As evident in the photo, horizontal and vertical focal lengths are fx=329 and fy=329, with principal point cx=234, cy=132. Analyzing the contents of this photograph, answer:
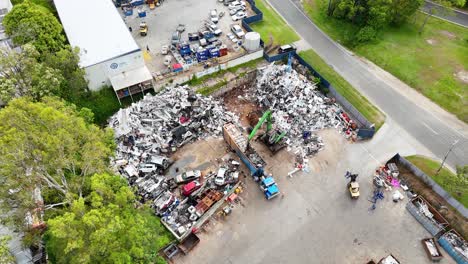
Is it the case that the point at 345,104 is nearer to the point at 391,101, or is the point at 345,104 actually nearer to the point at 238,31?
Answer: the point at 391,101

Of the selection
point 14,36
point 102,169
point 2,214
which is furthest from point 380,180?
point 14,36

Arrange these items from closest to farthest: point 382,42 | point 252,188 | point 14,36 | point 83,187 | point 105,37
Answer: point 83,187, point 252,188, point 14,36, point 105,37, point 382,42

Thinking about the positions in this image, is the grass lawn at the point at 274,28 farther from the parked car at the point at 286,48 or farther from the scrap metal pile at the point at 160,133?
the scrap metal pile at the point at 160,133

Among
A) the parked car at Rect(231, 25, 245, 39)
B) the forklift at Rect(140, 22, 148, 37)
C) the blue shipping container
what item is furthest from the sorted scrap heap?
the blue shipping container

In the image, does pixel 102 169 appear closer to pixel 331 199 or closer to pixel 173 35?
pixel 331 199

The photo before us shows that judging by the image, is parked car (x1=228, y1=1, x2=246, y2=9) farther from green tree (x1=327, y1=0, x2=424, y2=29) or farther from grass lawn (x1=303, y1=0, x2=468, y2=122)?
green tree (x1=327, y1=0, x2=424, y2=29)

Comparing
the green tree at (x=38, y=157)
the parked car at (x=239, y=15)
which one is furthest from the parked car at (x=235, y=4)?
the green tree at (x=38, y=157)

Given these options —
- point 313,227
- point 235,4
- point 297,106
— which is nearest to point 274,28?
point 235,4
